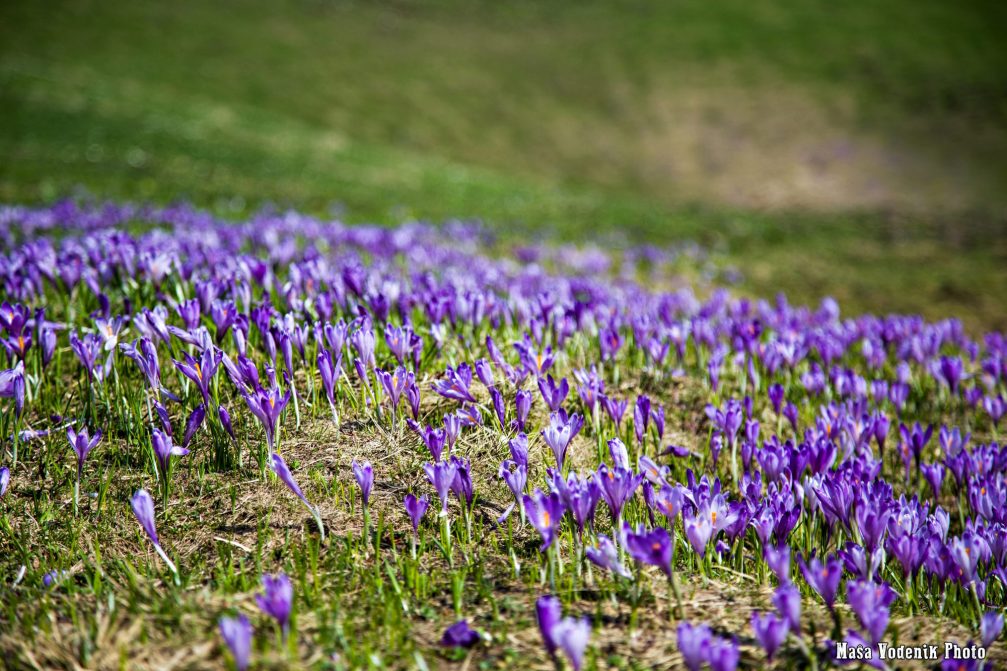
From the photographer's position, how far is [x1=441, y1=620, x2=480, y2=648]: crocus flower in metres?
2.25

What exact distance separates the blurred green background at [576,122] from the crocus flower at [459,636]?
9.55 metres

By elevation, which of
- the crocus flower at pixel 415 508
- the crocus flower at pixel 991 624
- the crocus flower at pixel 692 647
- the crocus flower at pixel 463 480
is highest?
the crocus flower at pixel 463 480

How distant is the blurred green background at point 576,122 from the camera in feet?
47.0

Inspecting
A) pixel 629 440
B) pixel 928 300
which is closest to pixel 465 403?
pixel 629 440

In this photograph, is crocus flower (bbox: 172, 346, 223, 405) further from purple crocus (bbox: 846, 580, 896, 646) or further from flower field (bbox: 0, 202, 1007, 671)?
purple crocus (bbox: 846, 580, 896, 646)

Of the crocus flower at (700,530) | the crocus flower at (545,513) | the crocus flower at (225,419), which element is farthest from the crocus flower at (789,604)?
the crocus flower at (225,419)

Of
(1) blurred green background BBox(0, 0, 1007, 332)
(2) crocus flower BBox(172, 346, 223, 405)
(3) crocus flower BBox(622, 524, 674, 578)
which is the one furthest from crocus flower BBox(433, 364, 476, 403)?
(1) blurred green background BBox(0, 0, 1007, 332)

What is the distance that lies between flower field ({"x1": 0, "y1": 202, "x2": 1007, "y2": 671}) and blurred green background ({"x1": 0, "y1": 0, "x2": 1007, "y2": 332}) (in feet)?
23.7

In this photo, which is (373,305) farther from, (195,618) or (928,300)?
(928,300)

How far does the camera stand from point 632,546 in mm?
2174

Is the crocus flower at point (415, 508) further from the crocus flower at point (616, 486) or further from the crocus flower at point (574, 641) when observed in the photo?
the crocus flower at point (574, 641)

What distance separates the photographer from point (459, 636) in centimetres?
225

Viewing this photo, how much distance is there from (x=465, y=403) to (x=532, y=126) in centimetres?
3518

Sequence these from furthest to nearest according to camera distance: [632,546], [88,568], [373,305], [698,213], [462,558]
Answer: [698,213]
[373,305]
[462,558]
[88,568]
[632,546]
